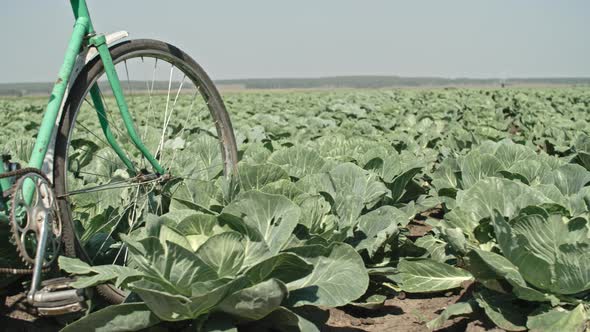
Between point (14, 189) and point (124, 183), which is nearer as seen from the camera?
point (14, 189)

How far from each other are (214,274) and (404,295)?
50.7 inches

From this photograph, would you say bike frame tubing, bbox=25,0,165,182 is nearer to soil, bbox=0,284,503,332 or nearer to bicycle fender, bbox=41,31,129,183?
bicycle fender, bbox=41,31,129,183

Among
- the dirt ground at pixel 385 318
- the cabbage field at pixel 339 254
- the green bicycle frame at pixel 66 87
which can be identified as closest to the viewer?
the cabbage field at pixel 339 254

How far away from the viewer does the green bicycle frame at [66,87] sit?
7.51 ft

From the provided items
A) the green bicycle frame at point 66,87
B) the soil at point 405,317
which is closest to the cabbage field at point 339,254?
the soil at point 405,317

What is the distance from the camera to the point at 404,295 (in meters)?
3.03

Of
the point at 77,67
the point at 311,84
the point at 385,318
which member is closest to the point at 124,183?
the point at 77,67

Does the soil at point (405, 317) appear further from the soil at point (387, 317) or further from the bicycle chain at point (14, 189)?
the bicycle chain at point (14, 189)

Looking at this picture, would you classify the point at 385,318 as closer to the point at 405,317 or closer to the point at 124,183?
the point at 405,317

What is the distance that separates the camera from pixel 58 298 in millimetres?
2139

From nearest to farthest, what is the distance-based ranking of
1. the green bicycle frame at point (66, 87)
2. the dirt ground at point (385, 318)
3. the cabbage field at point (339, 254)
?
the cabbage field at point (339, 254)
the green bicycle frame at point (66, 87)
the dirt ground at point (385, 318)

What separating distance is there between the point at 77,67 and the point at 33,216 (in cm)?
65

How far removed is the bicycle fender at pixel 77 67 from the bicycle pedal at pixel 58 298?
39 centimetres

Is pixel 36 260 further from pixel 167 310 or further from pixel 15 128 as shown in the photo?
pixel 15 128
